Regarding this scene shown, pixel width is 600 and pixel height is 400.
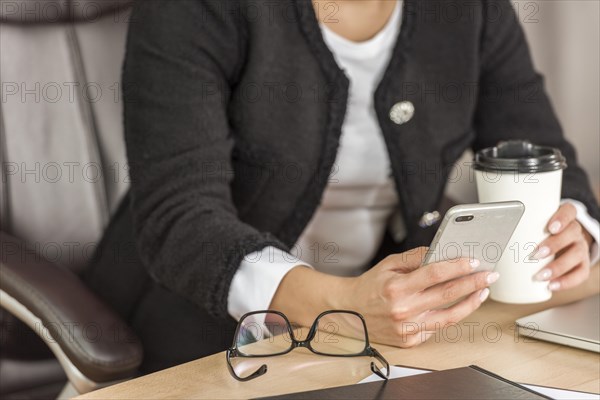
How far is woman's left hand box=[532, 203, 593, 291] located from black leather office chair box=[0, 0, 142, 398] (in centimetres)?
64

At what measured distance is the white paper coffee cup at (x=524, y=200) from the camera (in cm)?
81

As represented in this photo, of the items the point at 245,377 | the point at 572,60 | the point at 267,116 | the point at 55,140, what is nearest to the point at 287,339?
the point at 245,377

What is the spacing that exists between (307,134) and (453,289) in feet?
1.33

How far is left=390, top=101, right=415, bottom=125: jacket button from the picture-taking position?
1133 millimetres

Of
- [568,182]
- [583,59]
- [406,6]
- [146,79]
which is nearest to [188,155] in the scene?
[146,79]

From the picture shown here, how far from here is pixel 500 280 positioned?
2.82ft

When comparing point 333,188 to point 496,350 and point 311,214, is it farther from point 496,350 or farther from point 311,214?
point 496,350

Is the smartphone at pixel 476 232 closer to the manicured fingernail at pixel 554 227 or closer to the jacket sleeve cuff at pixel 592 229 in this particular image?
the manicured fingernail at pixel 554 227

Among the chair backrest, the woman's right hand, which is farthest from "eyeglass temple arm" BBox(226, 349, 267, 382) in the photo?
the chair backrest

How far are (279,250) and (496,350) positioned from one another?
249 mm

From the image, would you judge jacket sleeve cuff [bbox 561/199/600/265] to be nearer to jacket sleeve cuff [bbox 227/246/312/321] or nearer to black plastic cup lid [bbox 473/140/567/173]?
black plastic cup lid [bbox 473/140/567/173]

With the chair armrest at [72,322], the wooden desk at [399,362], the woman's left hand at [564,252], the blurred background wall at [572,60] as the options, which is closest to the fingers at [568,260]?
the woman's left hand at [564,252]

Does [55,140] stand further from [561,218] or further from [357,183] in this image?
[561,218]

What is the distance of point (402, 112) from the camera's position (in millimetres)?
1139
